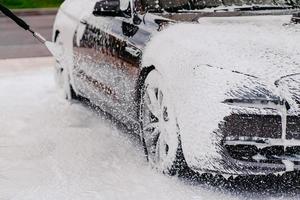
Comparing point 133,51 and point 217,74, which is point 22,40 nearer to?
point 133,51

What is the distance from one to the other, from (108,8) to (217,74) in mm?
1893

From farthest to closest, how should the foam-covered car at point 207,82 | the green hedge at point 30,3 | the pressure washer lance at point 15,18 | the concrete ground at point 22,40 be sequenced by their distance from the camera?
the green hedge at point 30,3 → the concrete ground at point 22,40 → the pressure washer lance at point 15,18 → the foam-covered car at point 207,82

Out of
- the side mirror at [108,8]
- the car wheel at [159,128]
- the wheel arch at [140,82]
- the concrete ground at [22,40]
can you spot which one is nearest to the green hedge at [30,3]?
the concrete ground at [22,40]

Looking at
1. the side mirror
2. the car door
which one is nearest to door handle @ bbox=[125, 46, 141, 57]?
the car door

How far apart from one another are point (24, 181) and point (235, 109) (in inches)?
66.6

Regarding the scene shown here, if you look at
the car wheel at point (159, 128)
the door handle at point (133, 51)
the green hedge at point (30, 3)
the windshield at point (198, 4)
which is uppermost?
the windshield at point (198, 4)

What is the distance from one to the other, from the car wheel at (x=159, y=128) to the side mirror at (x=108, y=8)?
34.4 inches

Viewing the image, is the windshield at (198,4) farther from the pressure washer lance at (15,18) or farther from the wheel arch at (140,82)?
the pressure washer lance at (15,18)

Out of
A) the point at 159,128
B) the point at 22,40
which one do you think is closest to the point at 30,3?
the point at 22,40

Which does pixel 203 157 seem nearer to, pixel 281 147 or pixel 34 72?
pixel 281 147

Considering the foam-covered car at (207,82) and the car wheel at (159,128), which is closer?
the foam-covered car at (207,82)

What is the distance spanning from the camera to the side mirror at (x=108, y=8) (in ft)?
23.5

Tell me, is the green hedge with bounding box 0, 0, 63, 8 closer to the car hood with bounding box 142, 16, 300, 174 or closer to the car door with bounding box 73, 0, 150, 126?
the car door with bounding box 73, 0, 150, 126

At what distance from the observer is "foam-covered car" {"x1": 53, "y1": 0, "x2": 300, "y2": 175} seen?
17.9 feet
